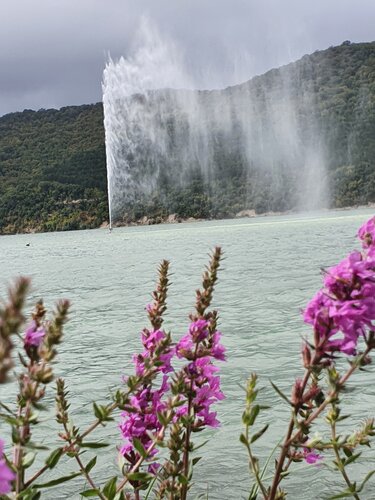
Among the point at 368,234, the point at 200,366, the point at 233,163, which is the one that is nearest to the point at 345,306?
the point at 368,234

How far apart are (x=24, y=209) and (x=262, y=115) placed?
42234 mm

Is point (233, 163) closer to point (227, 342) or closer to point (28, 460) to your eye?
point (227, 342)

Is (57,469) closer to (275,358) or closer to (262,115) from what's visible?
(275,358)

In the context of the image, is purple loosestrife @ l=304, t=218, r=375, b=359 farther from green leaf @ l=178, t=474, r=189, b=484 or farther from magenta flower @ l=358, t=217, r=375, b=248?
green leaf @ l=178, t=474, r=189, b=484

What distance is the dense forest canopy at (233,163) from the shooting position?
331 feet

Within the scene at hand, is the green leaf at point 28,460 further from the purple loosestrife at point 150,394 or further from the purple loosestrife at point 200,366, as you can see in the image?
the purple loosestrife at point 200,366

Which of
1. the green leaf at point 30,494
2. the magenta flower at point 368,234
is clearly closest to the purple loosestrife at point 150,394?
the green leaf at point 30,494

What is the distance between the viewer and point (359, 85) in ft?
363

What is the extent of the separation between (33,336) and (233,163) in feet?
347

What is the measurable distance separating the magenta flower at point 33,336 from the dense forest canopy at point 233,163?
96152 millimetres

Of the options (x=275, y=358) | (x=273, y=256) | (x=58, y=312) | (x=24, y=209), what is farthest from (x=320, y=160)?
(x=58, y=312)

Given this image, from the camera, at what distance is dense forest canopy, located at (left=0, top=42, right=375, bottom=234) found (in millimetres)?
100875

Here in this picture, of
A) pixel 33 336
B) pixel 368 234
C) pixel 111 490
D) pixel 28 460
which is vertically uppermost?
pixel 368 234

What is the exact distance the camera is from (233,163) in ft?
348
